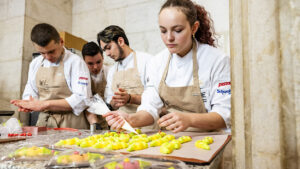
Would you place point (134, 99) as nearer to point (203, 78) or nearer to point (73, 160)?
point (203, 78)

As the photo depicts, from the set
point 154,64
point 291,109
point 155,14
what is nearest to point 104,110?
point 154,64

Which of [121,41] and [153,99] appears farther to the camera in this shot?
[121,41]

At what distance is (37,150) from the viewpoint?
0.75 metres

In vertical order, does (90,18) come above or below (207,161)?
above

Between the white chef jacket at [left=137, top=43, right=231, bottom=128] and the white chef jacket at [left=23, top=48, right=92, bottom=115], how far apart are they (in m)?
0.72

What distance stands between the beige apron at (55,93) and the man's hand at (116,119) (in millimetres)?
830

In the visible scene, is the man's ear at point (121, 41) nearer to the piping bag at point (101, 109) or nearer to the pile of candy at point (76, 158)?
the piping bag at point (101, 109)

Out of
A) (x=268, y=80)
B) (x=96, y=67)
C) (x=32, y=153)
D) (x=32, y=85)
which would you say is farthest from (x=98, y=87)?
(x=268, y=80)

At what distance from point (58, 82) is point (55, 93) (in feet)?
0.36

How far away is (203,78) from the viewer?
1.33 meters

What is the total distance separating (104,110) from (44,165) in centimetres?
82

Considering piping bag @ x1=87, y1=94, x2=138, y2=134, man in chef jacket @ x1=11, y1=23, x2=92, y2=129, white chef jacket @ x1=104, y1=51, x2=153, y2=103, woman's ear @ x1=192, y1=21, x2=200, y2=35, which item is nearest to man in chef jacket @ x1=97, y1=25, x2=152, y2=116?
white chef jacket @ x1=104, y1=51, x2=153, y2=103

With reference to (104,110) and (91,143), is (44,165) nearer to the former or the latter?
(91,143)

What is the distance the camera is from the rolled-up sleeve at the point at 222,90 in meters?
1.21
